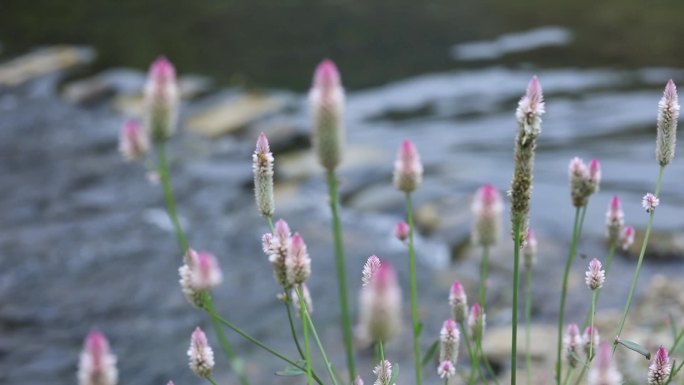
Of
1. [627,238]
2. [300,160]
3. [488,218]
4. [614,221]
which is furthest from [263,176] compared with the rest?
[300,160]

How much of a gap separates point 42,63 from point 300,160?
754cm

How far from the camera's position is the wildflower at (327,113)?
1606mm

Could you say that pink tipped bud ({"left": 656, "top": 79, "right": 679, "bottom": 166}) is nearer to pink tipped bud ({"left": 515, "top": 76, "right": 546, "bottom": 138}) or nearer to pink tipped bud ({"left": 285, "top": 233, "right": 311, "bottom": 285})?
pink tipped bud ({"left": 515, "top": 76, "right": 546, "bottom": 138})

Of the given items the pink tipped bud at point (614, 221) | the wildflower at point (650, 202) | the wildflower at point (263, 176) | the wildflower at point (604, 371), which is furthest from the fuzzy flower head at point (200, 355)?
the pink tipped bud at point (614, 221)

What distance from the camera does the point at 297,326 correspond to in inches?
239

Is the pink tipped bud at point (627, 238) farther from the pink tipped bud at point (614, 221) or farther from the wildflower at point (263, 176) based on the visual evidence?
the wildflower at point (263, 176)

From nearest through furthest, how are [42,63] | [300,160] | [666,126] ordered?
[666,126]
[300,160]
[42,63]

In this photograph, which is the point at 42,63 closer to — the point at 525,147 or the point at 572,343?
the point at 572,343

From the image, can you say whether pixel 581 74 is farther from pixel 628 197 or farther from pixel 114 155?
pixel 114 155

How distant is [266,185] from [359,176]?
7624mm

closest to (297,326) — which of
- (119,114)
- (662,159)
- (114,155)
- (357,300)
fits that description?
(357,300)

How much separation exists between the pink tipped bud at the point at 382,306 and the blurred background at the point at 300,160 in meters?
2.91

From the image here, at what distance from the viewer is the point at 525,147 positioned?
175 cm

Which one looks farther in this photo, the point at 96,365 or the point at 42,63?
the point at 42,63
